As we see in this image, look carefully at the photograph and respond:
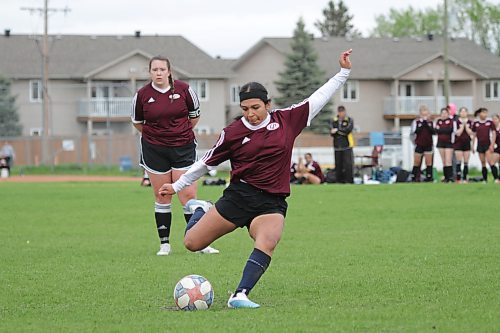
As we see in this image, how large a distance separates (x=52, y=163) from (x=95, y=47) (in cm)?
2483

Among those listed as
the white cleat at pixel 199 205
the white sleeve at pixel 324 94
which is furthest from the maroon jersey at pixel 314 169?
the white sleeve at pixel 324 94

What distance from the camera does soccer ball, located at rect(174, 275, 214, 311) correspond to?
27.7ft

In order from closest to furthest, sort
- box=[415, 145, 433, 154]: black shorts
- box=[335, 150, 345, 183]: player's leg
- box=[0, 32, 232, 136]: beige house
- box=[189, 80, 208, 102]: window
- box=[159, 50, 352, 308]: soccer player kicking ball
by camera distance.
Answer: box=[159, 50, 352, 308]: soccer player kicking ball → box=[415, 145, 433, 154]: black shorts → box=[335, 150, 345, 183]: player's leg → box=[0, 32, 232, 136]: beige house → box=[189, 80, 208, 102]: window

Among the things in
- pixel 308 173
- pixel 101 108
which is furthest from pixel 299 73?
pixel 308 173

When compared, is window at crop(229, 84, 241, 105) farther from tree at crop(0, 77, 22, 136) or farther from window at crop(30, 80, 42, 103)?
tree at crop(0, 77, 22, 136)

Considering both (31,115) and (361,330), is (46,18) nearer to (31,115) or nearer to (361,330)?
(31,115)

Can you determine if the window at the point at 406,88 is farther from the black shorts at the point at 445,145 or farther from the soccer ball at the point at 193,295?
the soccer ball at the point at 193,295

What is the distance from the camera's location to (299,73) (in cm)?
6962

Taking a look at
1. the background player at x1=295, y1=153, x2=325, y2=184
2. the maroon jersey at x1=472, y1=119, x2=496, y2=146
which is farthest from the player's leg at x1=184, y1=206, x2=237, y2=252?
the background player at x1=295, y1=153, x2=325, y2=184

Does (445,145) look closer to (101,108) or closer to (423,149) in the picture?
(423,149)

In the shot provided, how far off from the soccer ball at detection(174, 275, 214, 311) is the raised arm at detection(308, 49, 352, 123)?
1746 millimetres

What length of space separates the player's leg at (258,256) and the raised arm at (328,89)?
996 mm

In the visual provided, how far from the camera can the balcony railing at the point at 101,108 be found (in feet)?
217

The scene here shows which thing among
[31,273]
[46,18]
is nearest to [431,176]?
[31,273]
